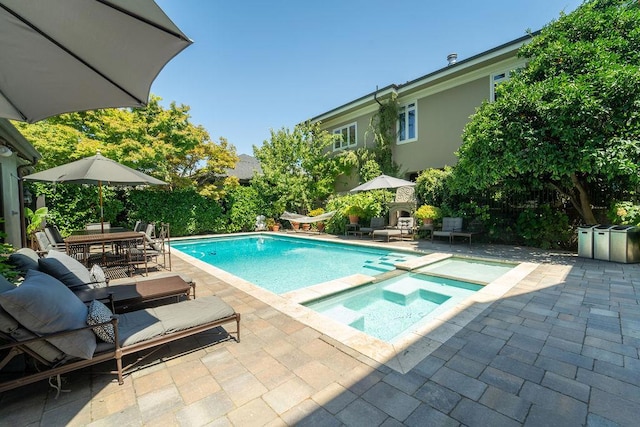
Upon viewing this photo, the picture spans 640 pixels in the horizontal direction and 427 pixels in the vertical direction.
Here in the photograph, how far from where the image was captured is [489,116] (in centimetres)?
730

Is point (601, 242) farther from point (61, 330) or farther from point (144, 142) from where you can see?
point (144, 142)

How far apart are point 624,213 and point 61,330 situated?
35.4 ft

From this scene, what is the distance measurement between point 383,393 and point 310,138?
15250 mm

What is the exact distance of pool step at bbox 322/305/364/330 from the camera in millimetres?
4207

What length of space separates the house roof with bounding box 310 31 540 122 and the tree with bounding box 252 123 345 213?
2.30 meters

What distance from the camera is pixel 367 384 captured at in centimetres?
222

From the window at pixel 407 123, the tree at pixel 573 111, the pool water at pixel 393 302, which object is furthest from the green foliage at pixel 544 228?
the window at pixel 407 123

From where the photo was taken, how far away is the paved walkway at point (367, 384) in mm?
1882

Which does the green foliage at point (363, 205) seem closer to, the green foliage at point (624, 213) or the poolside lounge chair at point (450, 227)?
the poolside lounge chair at point (450, 227)

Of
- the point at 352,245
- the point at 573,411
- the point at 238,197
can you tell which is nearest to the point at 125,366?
the point at 573,411

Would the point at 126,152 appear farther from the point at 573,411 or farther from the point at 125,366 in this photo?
the point at 573,411

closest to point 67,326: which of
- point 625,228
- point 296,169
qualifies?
point 625,228

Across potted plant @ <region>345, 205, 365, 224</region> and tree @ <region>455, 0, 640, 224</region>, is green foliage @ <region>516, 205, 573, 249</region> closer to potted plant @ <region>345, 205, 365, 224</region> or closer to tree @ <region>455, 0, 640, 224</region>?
tree @ <region>455, 0, 640, 224</region>

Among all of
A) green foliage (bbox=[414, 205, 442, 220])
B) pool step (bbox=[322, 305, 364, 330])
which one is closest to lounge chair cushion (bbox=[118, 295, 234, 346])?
pool step (bbox=[322, 305, 364, 330])
